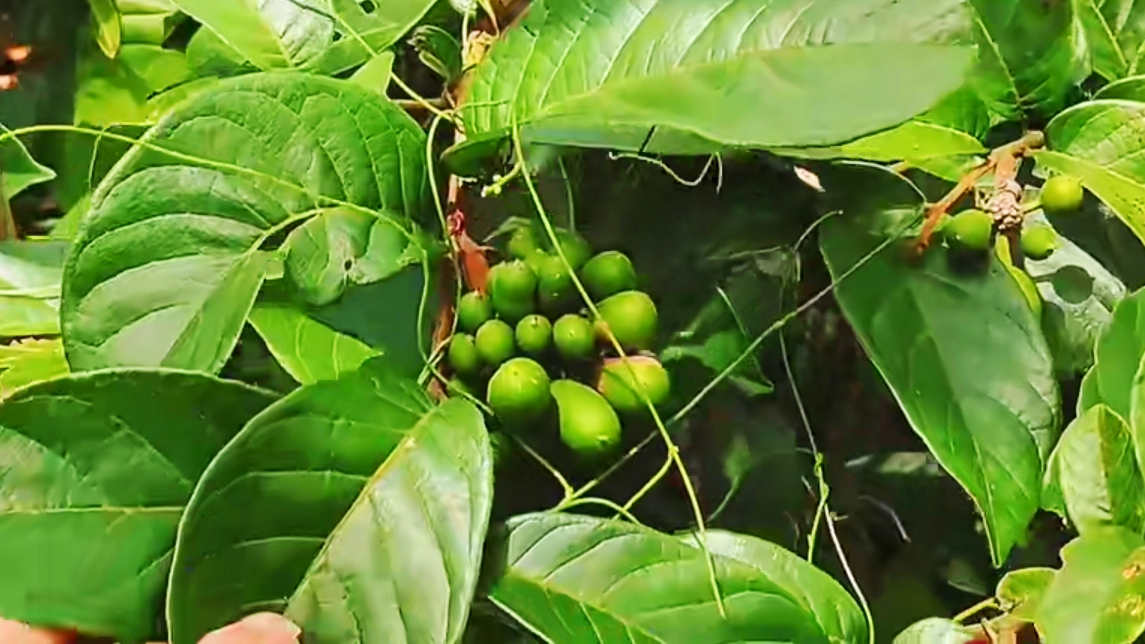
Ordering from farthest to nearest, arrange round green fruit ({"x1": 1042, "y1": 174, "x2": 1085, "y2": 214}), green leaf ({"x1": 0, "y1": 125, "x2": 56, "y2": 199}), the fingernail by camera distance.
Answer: green leaf ({"x1": 0, "y1": 125, "x2": 56, "y2": 199})
round green fruit ({"x1": 1042, "y1": 174, "x2": 1085, "y2": 214})
the fingernail

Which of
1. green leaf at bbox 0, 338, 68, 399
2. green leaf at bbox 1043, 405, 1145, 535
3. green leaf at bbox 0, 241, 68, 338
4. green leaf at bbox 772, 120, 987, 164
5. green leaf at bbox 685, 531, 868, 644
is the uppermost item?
green leaf at bbox 772, 120, 987, 164

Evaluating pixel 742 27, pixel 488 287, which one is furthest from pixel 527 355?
pixel 742 27

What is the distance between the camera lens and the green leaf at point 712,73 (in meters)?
0.43

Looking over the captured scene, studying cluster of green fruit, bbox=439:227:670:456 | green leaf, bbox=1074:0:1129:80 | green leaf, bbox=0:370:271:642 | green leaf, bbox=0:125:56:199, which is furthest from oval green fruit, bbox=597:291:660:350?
green leaf, bbox=0:125:56:199

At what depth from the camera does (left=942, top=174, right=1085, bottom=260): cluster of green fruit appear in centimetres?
52

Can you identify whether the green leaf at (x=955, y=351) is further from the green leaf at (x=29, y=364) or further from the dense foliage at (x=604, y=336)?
the green leaf at (x=29, y=364)

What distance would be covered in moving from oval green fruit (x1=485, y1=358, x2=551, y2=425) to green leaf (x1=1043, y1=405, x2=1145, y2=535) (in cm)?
18

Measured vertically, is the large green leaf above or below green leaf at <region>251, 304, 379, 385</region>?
above

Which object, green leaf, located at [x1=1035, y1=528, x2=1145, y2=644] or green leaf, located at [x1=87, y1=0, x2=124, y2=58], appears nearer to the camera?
green leaf, located at [x1=1035, y1=528, x2=1145, y2=644]

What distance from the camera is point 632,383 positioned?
1.61 ft

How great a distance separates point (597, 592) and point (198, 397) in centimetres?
14

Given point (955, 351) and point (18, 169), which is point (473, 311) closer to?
point (955, 351)

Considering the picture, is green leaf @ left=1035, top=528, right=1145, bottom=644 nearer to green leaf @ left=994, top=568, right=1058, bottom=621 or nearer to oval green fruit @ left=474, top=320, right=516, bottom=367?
green leaf @ left=994, top=568, right=1058, bottom=621

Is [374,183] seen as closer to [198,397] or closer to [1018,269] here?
[198,397]
